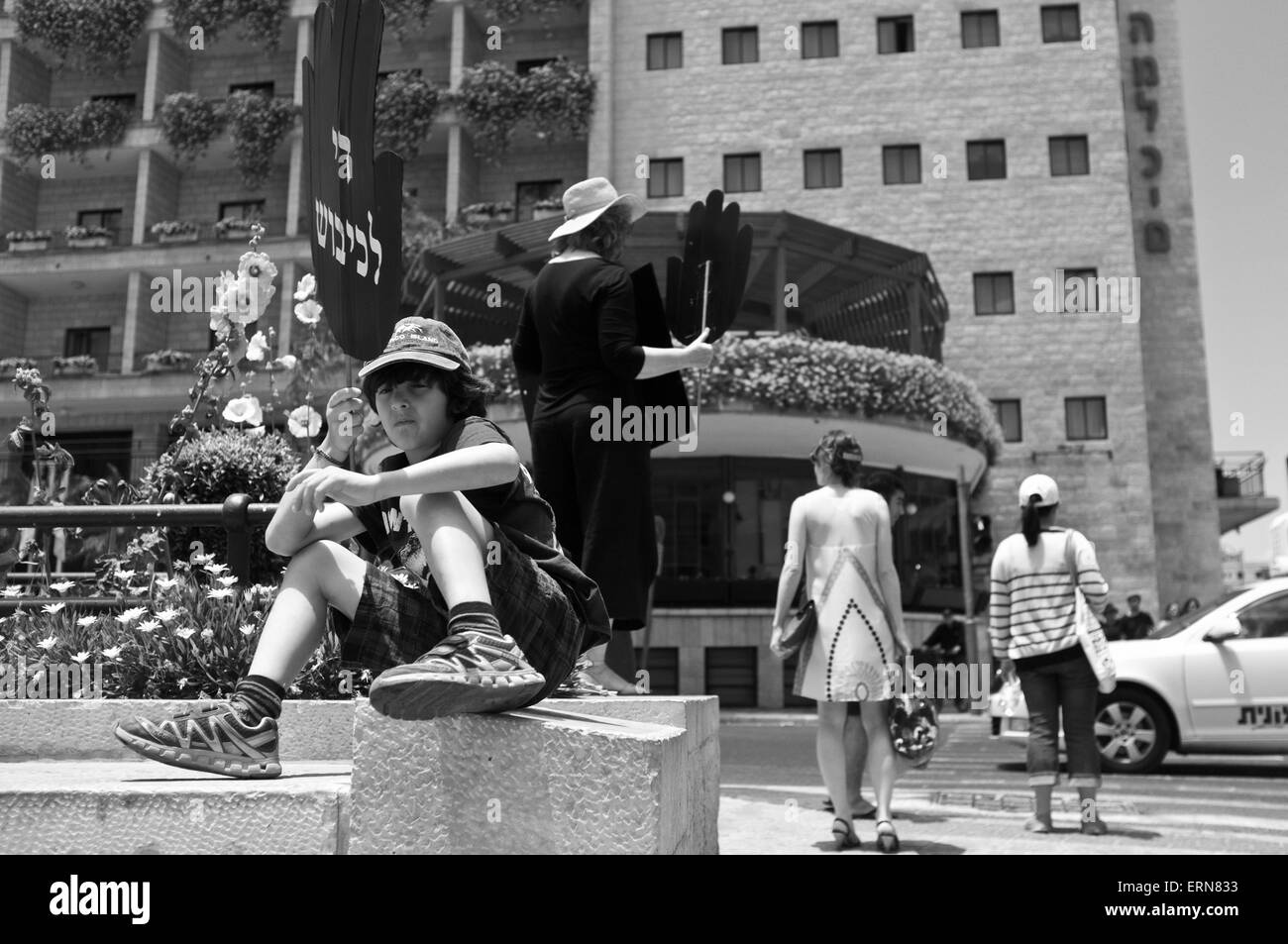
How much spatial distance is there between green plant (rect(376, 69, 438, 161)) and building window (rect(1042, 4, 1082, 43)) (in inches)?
634

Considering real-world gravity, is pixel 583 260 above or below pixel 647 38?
below

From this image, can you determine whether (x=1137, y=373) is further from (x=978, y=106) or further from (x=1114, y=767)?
(x=1114, y=767)

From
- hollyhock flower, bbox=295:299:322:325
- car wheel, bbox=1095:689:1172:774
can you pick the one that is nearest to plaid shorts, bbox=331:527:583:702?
hollyhock flower, bbox=295:299:322:325

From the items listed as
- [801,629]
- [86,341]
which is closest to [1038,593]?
[801,629]

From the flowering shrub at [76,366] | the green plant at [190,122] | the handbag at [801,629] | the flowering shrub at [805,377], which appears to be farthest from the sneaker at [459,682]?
the green plant at [190,122]

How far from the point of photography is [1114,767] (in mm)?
10156

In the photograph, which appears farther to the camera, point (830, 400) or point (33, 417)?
point (830, 400)

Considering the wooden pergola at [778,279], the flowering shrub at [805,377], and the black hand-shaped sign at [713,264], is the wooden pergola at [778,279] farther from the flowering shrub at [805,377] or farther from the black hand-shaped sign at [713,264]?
the black hand-shaped sign at [713,264]

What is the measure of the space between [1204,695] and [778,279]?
14.5m

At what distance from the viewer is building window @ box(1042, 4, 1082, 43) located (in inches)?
1228

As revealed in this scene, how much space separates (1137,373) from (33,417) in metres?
27.6

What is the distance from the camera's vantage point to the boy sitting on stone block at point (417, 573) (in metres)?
2.71

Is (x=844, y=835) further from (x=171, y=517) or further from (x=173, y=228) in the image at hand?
(x=173, y=228)
